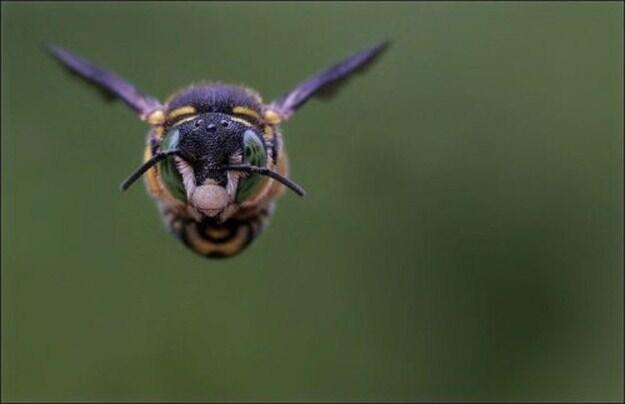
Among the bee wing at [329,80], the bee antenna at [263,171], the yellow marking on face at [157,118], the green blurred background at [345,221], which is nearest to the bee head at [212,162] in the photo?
the bee antenna at [263,171]

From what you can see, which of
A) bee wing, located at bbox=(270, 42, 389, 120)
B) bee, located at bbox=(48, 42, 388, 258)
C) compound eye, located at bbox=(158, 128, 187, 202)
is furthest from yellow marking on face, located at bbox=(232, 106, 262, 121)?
bee wing, located at bbox=(270, 42, 389, 120)

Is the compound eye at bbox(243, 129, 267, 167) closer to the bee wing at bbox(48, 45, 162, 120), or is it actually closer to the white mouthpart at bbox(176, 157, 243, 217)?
the white mouthpart at bbox(176, 157, 243, 217)

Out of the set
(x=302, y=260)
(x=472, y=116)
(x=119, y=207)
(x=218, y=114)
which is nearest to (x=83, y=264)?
(x=119, y=207)

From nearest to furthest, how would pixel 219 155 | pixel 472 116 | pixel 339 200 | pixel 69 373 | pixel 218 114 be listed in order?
pixel 219 155 → pixel 218 114 → pixel 69 373 → pixel 339 200 → pixel 472 116

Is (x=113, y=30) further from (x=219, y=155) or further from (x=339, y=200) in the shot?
(x=219, y=155)

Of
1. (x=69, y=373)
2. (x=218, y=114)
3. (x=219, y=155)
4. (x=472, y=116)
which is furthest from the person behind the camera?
(x=472, y=116)

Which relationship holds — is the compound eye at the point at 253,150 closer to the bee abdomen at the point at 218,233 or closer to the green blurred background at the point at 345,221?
the bee abdomen at the point at 218,233
